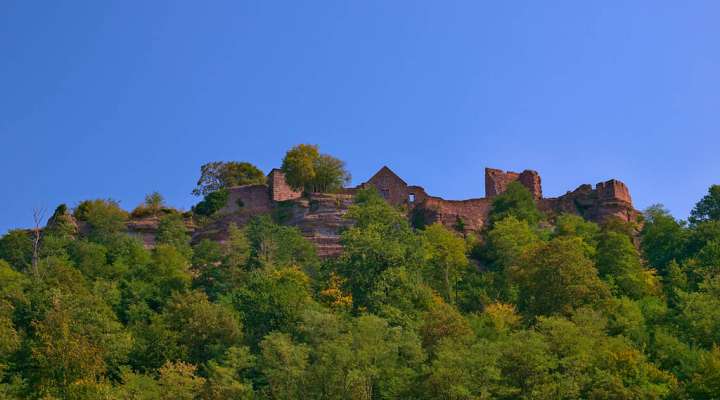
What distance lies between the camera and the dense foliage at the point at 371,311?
54.2 m

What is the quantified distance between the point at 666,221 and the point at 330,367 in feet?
118

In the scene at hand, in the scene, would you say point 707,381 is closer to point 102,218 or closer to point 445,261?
point 445,261

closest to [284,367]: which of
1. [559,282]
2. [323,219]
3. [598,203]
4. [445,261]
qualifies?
[559,282]

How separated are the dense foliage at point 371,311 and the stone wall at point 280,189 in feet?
22.9

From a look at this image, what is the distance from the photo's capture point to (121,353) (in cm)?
6169

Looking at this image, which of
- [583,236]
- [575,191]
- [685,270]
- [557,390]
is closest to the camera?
[557,390]

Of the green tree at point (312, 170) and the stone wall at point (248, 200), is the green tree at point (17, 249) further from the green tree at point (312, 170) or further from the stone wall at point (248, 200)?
the green tree at point (312, 170)

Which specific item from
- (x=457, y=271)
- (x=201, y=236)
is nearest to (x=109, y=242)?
(x=201, y=236)

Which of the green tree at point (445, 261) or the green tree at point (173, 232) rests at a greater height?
the green tree at point (173, 232)

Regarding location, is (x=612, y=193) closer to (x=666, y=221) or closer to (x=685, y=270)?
(x=666, y=221)

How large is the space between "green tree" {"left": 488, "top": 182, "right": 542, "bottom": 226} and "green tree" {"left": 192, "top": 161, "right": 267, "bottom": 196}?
18.6 m

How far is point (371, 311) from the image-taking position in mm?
64375

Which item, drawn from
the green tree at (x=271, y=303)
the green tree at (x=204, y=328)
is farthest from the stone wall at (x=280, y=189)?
the green tree at (x=204, y=328)

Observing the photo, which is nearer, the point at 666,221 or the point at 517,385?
the point at 517,385
